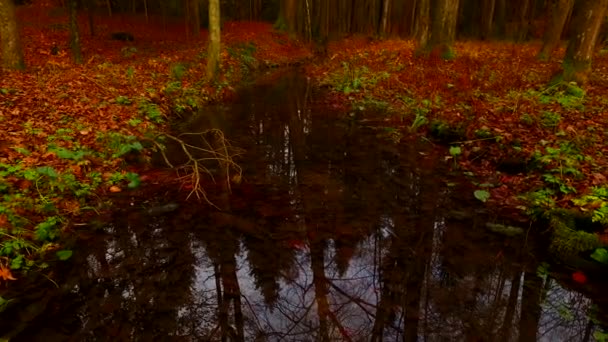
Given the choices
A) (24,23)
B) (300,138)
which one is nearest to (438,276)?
(300,138)

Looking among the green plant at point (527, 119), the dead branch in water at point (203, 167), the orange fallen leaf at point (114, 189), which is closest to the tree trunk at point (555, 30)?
the green plant at point (527, 119)

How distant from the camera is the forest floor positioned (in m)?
5.72

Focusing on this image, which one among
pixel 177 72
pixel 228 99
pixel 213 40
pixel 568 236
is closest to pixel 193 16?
pixel 177 72

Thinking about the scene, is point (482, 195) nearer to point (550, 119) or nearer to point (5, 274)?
point (550, 119)

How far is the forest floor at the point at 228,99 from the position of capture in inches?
225

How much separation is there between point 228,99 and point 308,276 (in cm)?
1008

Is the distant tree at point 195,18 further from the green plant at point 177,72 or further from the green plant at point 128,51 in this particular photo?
the green plant at point 177,72

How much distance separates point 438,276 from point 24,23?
25.1 meters

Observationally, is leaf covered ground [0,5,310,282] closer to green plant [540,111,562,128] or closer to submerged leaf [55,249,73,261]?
submerged leaf [55,249,73,261]

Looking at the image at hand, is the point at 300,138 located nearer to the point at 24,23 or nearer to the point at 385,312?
the point at 385,312

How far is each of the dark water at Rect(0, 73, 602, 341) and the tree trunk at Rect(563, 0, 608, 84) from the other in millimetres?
5649

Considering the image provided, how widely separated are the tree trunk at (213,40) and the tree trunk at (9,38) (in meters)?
5.44

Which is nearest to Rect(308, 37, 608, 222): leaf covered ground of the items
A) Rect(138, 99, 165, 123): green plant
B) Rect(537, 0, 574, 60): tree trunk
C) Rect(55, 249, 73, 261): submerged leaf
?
Rect(537, 0, 574, 60): tree trunk

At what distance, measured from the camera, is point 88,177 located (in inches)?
261
